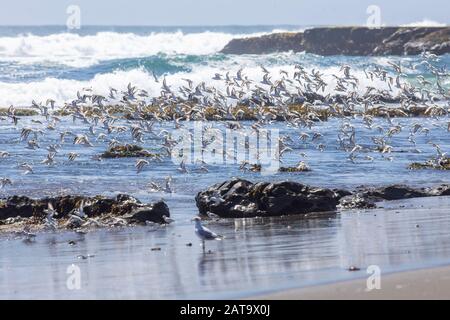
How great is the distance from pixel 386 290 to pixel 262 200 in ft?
26.0

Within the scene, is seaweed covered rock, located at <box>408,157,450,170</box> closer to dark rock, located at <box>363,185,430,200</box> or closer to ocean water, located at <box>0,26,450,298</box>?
ocean water, located at <box>0,26,450,298</box>

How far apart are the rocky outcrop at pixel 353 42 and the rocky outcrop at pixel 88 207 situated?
83598mm

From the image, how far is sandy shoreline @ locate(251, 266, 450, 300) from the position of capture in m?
12.4

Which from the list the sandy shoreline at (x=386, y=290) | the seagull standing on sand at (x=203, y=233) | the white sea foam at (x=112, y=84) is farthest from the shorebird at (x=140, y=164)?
the white sea foam at (x=112, y=84)

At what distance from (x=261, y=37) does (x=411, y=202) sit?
358ft

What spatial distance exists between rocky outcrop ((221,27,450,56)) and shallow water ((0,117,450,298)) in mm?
77544

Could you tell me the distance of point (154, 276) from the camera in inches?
558

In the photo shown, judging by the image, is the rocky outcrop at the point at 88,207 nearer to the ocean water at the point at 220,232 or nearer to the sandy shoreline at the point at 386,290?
the ocean water at the point at 220,232

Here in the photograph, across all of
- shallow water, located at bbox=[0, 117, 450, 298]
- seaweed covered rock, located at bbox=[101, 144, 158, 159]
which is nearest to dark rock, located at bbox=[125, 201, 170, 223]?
shallow water, located at bbox=[0, 117, 450, 298]

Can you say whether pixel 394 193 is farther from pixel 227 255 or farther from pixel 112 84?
pixel 112 84

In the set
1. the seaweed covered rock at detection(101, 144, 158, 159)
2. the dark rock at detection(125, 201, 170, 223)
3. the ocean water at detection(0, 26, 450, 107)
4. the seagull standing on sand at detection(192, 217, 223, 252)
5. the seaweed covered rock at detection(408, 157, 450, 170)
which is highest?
the ocean water at detection(0, 26, 450, 107)

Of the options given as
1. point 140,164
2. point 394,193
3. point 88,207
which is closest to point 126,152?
point 140,164
